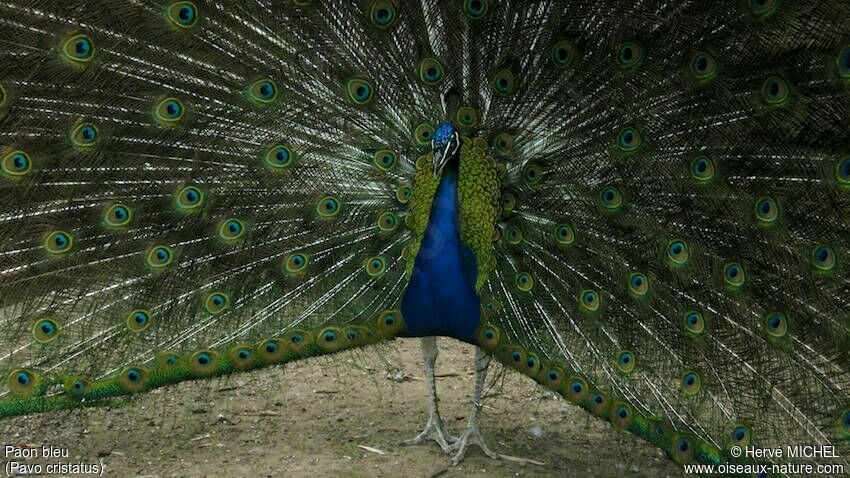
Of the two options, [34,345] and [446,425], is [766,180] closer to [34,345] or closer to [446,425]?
[446,425]

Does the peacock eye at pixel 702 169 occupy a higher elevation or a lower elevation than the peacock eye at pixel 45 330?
higher

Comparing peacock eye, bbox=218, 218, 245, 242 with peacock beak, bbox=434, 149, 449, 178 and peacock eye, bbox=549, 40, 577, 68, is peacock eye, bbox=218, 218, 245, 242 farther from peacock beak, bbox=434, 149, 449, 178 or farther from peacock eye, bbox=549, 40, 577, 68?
peacock eye, bbox=549, 40, 577, 68

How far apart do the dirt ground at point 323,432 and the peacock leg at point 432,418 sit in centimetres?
5

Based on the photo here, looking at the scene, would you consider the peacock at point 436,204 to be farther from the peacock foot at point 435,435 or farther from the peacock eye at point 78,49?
the peacock foot at point 435,435

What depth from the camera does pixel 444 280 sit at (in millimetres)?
3260

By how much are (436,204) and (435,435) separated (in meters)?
1.15

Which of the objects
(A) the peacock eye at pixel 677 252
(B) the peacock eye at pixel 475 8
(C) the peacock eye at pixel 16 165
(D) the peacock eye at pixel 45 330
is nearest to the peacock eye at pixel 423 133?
(B) the peacock eye at pixel 475 8

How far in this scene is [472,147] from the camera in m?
3.24

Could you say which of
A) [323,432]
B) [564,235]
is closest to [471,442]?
[323,432]

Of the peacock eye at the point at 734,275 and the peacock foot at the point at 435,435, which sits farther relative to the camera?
the peacock foot at the point at 435,435

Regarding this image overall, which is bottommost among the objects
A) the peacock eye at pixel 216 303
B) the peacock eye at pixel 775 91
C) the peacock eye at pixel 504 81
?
the peacock eye at pixel 216 303

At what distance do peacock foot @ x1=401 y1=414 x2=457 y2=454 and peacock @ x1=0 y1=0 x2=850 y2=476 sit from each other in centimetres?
60

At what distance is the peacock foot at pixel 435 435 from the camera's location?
380 cm

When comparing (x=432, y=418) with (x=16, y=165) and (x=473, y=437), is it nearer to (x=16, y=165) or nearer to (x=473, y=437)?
(x=473, y=437)
